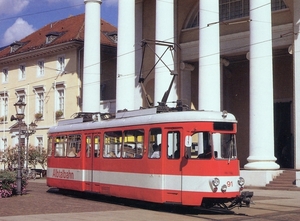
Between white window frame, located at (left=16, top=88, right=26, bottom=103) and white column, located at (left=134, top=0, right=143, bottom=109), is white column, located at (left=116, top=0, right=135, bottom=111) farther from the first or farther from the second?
white window frame, located at (left=16, top=88, right=26, bottom=103)

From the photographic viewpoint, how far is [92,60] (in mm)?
37688

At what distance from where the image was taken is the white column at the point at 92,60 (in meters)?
37.5

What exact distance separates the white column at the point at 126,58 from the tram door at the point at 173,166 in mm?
17146

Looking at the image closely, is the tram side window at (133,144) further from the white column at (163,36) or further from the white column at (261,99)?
the white column at (163,36)

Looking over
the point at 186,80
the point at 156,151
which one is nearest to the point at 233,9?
the point at 186,80

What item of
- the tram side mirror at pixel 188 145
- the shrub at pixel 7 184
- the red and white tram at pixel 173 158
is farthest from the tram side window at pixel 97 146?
the tram side mirror at pixel 188 145

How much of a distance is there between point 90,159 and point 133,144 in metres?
3.30

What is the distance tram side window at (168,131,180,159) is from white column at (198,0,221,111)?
12.3 meters

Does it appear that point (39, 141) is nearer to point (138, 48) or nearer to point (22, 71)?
point (22, 71)

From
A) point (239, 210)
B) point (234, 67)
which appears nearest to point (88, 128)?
point (239, 210)

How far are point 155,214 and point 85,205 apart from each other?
3.49 metres

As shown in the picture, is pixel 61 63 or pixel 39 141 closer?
pixel 61 63

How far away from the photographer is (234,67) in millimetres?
41688

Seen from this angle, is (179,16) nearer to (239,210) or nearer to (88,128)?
(88,128)
